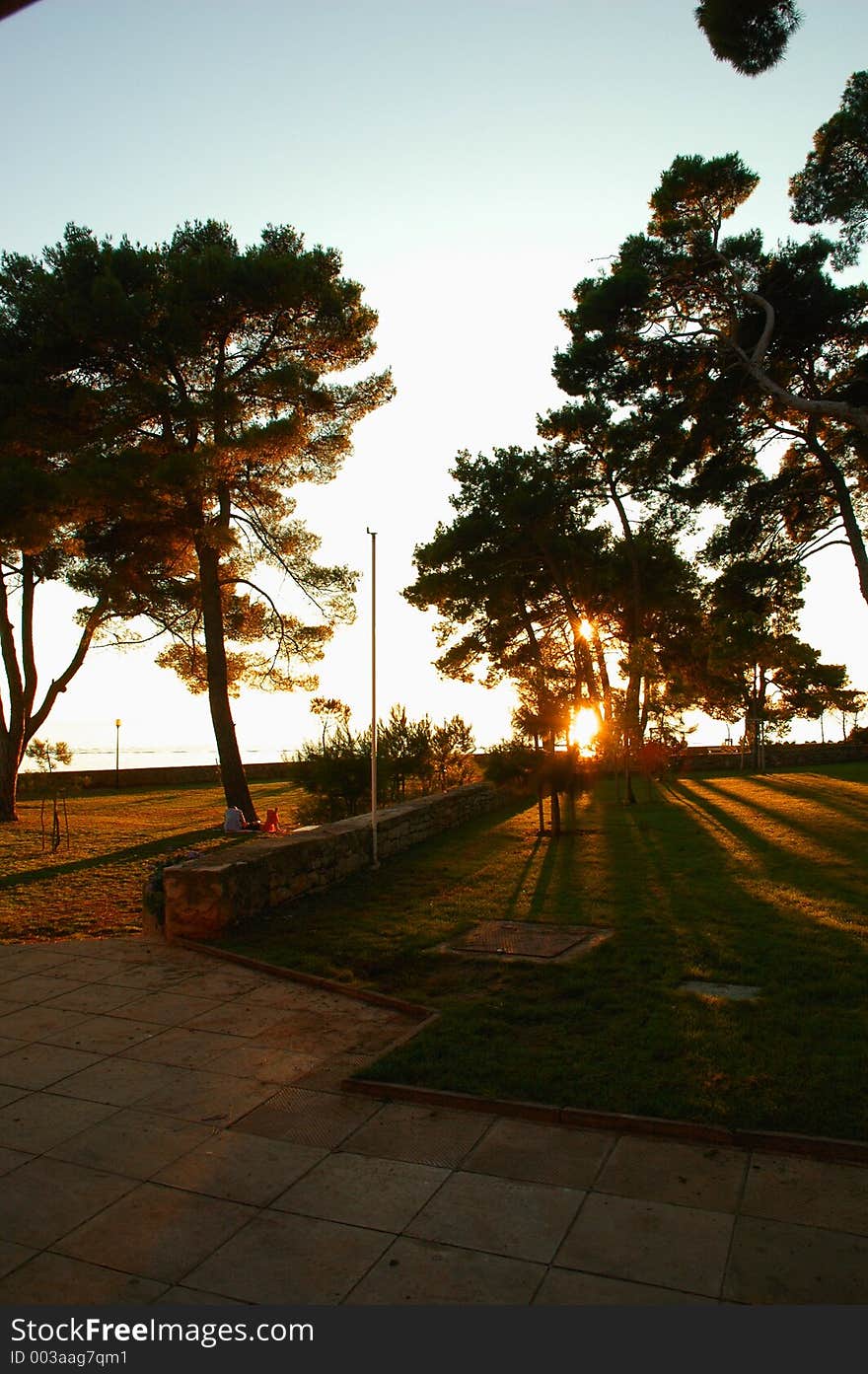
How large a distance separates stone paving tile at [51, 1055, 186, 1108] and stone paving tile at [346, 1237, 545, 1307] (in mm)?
2024

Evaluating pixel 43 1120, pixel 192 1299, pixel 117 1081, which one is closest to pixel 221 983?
pixel 117 1081

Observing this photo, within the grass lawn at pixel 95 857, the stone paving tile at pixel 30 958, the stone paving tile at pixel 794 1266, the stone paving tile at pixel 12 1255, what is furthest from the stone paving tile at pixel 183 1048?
the grass lawn at pixel 95 857

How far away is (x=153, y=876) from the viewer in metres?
8.59

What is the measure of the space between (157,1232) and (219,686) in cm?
1471

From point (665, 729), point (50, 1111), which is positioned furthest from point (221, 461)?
point (665, 729)

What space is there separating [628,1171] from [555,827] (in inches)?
406

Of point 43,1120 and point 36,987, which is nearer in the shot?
point 43,1120

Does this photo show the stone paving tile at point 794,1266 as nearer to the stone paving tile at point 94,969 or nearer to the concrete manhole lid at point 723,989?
the concrete manhole lid at point 723,989

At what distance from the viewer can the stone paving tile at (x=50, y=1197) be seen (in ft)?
10.8

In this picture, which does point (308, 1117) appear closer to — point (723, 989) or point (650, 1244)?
point (650, 1244)

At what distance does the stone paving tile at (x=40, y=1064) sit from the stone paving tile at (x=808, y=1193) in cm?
352

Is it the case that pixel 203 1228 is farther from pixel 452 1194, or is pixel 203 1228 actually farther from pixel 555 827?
pixel 555 827

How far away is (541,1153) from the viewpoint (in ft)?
12.6

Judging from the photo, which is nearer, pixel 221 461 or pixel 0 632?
pixel 221 461
